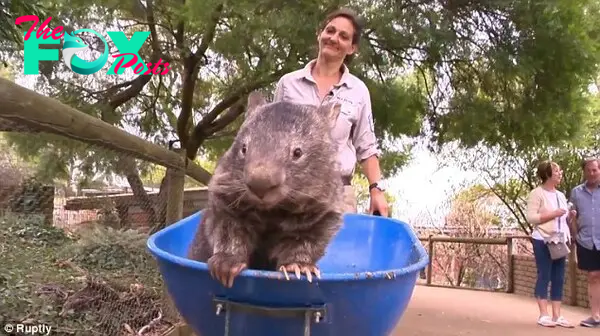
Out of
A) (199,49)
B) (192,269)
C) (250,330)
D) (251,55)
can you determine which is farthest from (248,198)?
(199,49)

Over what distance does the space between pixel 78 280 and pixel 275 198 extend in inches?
115

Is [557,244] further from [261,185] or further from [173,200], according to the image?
[261,185]

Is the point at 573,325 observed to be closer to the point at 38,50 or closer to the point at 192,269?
the point at 192,269

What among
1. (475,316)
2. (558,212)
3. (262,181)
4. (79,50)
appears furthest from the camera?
(475,316)

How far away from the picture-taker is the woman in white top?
18.2ft

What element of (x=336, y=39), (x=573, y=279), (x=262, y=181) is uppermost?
(x=336, y=39)

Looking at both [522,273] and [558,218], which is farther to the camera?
[522,273]

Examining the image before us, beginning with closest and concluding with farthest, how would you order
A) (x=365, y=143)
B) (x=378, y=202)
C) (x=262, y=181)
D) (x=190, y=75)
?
(x=262, y=181), (x=378, y=202), (x=365, y=143), (x=190, y=75)

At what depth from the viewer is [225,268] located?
1507 mm

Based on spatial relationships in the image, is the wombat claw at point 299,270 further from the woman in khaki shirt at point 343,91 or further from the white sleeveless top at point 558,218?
the white sleeveless top at point 558,218

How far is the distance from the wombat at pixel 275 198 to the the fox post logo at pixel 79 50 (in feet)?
13.7

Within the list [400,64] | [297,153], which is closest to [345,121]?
[297,153]

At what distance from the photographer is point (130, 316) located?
13.7 ft

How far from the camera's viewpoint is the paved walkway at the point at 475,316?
5809 mm
